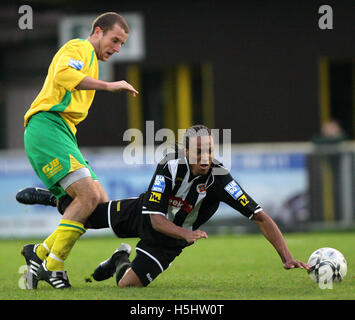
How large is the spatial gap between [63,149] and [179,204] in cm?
110

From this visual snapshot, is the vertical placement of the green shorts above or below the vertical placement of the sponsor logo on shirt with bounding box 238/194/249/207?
above

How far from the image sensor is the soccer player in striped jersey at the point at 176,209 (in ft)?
22.0

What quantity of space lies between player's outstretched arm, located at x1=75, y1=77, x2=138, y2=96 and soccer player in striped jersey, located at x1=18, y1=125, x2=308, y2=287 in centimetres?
60

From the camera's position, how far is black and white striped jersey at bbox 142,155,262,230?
6.80 meters

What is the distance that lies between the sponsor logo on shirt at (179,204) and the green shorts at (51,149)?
32.7 inches

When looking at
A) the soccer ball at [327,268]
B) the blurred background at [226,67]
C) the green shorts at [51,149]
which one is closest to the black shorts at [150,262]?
the green shorts at [51,149]

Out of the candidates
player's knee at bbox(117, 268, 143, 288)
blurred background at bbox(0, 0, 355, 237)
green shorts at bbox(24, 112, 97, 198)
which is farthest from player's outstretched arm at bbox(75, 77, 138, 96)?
blurred background at bbox(0, 0, 355, 237)

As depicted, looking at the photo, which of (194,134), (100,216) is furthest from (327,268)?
(100,216)

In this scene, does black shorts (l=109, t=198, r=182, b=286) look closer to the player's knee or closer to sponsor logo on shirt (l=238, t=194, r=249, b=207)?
the player's knee

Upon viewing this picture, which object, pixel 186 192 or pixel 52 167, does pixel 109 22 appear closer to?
pixel 52 167

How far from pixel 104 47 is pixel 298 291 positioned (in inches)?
107

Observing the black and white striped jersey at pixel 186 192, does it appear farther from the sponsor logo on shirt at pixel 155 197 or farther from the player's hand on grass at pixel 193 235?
the player's hand on grass at pixel 193 235

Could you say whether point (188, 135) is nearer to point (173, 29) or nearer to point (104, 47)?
point (104, 47)
